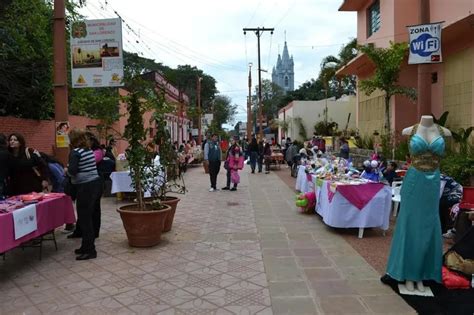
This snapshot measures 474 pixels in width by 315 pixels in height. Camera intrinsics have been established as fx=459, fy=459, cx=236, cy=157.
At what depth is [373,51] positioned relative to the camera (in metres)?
14.3

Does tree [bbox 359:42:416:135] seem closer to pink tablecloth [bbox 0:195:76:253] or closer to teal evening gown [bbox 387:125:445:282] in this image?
teal evening gown [bbox 387:125:445:282]

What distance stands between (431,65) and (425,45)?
352 cm

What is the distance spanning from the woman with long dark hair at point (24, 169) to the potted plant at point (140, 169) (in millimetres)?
1295

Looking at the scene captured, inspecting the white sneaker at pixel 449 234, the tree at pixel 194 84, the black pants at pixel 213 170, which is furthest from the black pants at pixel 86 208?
the tree at pixel 194 84

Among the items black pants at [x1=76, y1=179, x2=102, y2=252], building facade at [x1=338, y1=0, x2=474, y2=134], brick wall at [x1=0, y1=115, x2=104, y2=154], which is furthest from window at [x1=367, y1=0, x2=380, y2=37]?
black pants at [x1=76, y1=179, x2=102, y2=252]

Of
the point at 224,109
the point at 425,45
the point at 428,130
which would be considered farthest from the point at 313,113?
the point at 224,109

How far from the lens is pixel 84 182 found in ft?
19.9

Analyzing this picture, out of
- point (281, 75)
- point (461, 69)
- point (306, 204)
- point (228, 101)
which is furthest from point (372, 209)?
point (228, 101)

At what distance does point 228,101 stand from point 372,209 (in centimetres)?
7528

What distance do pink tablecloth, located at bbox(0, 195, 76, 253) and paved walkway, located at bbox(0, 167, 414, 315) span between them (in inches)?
17.8

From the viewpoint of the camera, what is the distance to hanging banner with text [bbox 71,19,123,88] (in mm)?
8555

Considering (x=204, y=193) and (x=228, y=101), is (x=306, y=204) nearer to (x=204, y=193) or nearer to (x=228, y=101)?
(x=204, y=193)

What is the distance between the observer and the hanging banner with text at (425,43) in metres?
7.59

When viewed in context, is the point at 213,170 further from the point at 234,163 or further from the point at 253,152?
the point at 253,152
